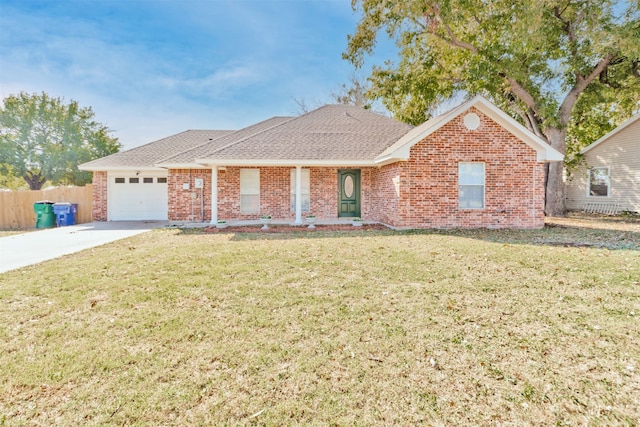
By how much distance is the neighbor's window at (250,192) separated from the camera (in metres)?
13.4

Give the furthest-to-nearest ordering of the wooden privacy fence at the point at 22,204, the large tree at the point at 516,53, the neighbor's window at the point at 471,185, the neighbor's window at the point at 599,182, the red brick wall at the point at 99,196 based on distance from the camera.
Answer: the neighbor's window at the point at 599,182, the red brick wall at the point at 99,196, the wooden privacy fence at the point at 22,204, the large tree at the point at 516,53, the neighbor's window at the point at 471,185

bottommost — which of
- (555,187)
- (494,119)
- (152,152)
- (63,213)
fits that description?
(63,213)

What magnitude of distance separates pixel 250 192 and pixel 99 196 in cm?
757

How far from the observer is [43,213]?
529 inches

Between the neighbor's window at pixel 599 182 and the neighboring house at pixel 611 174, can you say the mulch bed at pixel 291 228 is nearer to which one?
the neighboring house at pixel 611 174

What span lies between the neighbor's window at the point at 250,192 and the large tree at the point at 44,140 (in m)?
20.9

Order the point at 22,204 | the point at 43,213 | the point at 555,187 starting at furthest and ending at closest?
the point at 555,187, the point at 22,204, the point at 43,213

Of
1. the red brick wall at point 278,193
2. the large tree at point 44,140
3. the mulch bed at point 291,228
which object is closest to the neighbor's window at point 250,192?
the red brick wall at point 278,193

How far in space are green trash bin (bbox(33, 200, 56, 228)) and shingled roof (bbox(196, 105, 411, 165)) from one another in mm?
7391

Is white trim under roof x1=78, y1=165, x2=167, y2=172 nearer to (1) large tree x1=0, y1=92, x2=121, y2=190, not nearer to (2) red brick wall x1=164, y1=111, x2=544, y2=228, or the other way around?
(2) red brick wall x1=164, y1=111, x2=544, y2=228

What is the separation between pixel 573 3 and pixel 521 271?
Answer: 50.5 feet

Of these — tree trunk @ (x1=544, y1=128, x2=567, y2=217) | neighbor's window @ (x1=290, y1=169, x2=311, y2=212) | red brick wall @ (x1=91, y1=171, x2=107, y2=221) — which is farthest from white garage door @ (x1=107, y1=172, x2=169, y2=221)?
tree trunk @ (x1=544, y1=128, x2=567, y2=217)

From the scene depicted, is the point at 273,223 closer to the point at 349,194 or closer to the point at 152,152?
the point at 349,194

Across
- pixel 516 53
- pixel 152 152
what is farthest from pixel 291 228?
pixel 516 53
